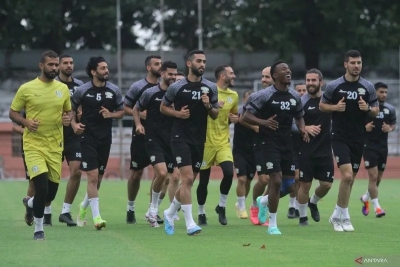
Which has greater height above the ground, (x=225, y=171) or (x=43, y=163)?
(x=43, y=163)

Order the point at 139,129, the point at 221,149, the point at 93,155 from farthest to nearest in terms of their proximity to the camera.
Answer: the point at 221,149, the point at 139,129, the point at 93,155

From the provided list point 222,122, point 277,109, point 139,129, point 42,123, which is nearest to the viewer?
point 42,123

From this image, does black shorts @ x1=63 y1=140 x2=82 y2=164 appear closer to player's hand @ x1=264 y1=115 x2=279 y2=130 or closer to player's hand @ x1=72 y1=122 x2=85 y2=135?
player's hand @ x1=72 y1=122 x2=85 y2=135

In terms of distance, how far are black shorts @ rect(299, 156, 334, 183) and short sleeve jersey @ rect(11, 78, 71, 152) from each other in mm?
4706

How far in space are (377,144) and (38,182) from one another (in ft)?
28.9

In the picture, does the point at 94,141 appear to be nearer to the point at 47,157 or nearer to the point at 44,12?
the point at 47,157

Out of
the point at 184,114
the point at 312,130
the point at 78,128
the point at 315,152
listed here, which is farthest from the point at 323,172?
the point at 78,128

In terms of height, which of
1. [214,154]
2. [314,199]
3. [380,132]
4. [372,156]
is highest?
[380,132]

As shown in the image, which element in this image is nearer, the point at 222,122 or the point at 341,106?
the point at 341,106

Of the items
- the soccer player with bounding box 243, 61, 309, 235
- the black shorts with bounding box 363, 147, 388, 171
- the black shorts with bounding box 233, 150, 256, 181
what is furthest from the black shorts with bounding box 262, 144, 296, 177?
the black shorts with bounding box 363, 147, 388, 171

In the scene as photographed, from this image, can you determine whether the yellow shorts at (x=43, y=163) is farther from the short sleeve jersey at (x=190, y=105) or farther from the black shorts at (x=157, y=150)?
the black shorts at (x=157, y=150)

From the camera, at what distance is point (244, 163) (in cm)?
2008

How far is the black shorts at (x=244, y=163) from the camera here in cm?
2002

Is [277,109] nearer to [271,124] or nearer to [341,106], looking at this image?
[271,124]
